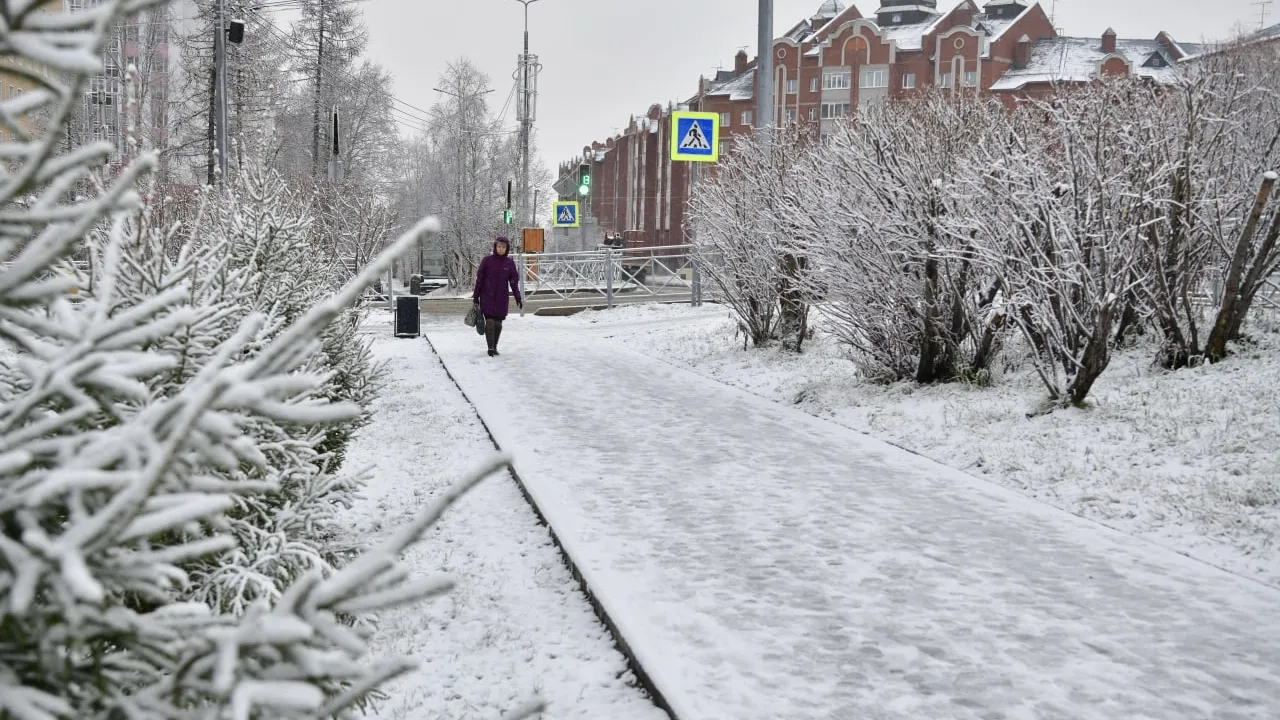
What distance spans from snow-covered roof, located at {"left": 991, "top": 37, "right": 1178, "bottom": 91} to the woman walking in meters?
49.3

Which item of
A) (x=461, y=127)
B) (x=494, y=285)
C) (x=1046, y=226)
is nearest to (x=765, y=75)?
(x=494, y=285)

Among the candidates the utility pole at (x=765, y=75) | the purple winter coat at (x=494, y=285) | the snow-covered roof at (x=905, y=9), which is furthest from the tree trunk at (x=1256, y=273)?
the snow-covered roof at (x=905, y=9)

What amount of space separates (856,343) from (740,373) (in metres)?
2.57

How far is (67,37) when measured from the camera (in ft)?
4.22

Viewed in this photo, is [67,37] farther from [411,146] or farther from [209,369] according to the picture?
[411,146]

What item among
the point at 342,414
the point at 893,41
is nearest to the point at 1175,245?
the point at 342,414

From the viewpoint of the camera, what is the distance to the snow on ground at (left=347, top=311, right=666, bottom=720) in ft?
13.0

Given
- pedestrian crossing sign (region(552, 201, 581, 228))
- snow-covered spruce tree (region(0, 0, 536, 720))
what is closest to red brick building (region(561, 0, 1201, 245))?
pedestrian crossing sign (region(552, 201, 581, 228))

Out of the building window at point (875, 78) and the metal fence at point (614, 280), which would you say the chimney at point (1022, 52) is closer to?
the building window at point (875, 78)

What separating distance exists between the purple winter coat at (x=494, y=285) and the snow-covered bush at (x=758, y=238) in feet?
9.13

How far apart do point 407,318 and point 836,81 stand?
169ft

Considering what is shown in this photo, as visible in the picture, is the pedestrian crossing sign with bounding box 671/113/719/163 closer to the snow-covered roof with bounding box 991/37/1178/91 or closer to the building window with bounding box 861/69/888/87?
the snow-covered roof with bounding box 991/37/1178/91

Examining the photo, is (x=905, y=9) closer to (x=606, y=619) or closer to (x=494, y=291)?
(x=494, y=291)

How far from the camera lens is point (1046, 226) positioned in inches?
342
